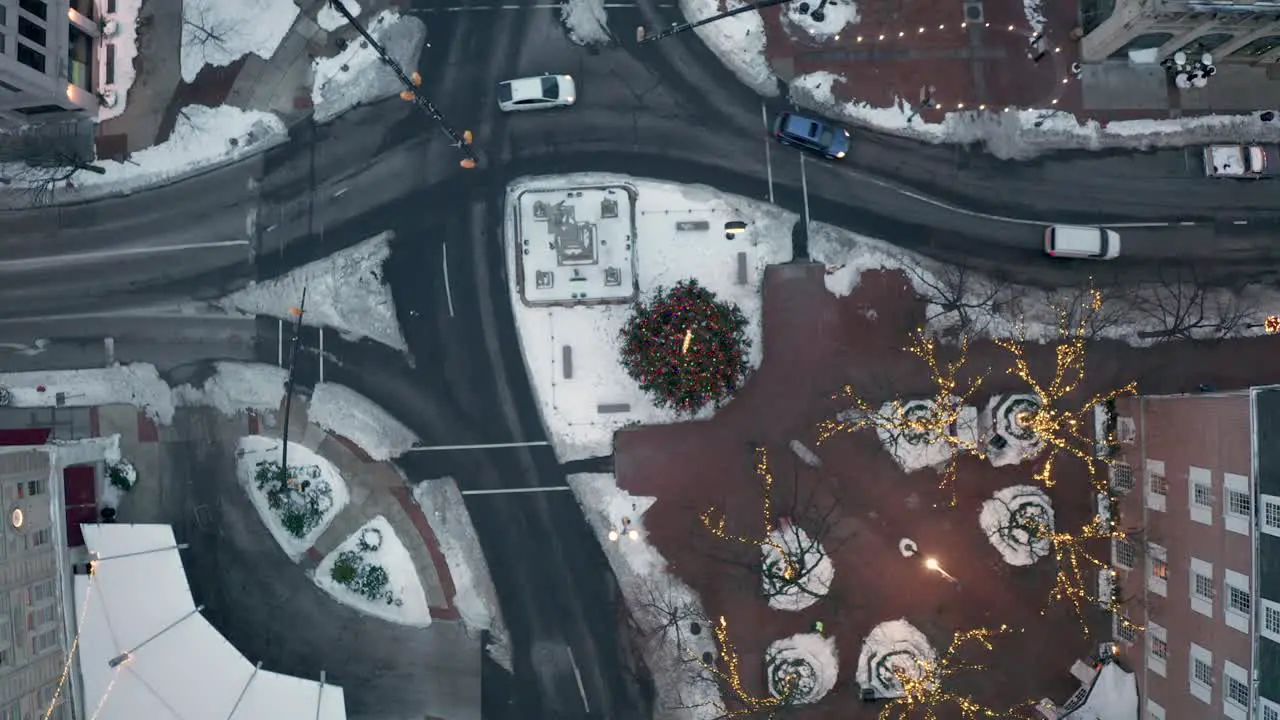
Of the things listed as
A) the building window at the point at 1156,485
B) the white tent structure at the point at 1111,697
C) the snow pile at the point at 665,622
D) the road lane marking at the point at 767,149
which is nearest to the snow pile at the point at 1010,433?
the building window at the point at 1156,485

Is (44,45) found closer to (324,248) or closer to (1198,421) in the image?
(324,248)

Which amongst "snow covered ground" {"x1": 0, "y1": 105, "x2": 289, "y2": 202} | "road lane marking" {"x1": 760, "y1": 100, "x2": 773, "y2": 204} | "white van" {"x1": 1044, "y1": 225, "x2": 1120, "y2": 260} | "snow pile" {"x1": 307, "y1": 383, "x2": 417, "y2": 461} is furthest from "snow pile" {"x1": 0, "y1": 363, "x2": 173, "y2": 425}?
"white van" {"x1": 1044, "y1": 225, "x2": 1120, "y2": 260}

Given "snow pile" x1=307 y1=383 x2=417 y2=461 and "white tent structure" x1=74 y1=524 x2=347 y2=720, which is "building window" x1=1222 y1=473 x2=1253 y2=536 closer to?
"snow pile" x1=307 y1=383 x2=417 y2=461

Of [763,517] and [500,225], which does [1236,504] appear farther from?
[500,225]

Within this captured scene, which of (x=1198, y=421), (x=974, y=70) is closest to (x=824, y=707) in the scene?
(x=1198, y=421)

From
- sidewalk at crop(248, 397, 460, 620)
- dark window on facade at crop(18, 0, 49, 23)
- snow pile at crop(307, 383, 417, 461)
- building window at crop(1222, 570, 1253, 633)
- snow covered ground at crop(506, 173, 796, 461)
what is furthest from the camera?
snow pile at crop(307, 383, 417, 461)

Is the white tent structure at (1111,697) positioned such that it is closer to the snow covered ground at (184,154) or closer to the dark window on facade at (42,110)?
the snow covered ground at (184,154)

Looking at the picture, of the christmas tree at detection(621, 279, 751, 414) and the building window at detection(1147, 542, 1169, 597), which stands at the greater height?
the christmas tree at detection(621, 279, 751, 414)

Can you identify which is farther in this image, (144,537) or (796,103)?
(796,103)
